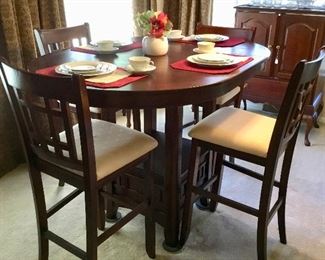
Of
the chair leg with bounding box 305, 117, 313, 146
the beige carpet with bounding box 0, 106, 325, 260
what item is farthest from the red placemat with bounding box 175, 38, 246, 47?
the chair leg with bounding box 305, 117, 313, 146

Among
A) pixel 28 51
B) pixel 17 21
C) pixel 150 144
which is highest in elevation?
pixel 17 21

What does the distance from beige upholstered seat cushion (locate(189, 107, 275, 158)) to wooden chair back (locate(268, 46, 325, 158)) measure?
0.22ft

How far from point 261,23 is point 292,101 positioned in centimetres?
180

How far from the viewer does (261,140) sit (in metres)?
1.54

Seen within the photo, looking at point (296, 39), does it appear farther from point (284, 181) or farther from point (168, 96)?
point (168, 96)

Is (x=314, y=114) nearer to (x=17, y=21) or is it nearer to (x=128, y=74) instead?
(x=128, y=74)

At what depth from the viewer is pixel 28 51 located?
7.69 ft

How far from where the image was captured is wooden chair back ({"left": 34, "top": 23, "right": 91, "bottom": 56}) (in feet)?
6.96

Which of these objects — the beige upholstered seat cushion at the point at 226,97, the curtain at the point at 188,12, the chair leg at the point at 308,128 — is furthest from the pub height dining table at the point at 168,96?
the curtain at the point at 188,12

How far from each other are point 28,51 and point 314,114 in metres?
2.26

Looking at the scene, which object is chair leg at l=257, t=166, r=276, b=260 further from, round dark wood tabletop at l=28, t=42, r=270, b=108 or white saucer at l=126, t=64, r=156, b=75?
white saucer at l=126, t=64, r=156, b=75

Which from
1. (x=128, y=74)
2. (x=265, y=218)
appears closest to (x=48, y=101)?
(x=128, y=74)

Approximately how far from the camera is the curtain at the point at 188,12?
11.1 feet

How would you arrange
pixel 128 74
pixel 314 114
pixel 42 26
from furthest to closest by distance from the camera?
pixel 314 114
pixel 42 26
pixel 128 74
